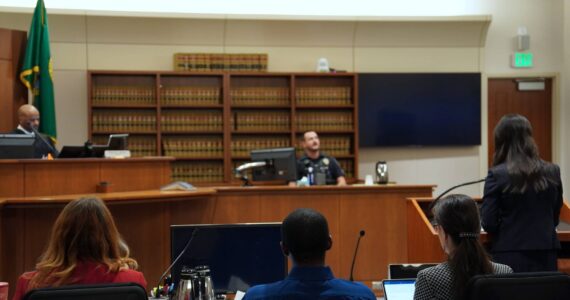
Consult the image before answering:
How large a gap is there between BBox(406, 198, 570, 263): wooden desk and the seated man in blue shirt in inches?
78.7

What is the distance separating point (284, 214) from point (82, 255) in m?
3.77

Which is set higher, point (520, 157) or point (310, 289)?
point (520, 157)

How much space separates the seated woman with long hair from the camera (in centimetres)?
259

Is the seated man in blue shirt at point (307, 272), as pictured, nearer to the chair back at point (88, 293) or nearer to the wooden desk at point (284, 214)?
the chair back at point (88, 293)

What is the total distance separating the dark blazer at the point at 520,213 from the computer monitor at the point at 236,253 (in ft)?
3.90

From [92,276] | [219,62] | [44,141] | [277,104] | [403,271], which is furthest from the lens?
[277,104]

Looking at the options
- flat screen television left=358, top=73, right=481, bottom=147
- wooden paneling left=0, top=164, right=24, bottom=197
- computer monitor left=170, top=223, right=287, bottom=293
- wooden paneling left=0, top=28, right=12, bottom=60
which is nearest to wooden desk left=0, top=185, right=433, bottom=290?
wooden paneling left=0, top=164, right=24, bottom=197

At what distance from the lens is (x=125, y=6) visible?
8836 millimetres

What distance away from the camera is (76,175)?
5766 millimetres

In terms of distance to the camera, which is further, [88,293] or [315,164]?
[315,164]

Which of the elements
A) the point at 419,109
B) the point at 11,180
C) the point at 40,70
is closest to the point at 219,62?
the point at 40,70

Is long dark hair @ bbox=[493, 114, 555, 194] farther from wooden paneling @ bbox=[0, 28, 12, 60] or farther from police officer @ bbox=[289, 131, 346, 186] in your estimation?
wooden paneling @ bbox=[0, 28, 12, 60]

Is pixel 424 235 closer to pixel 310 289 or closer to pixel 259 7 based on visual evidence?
pixel 310 289

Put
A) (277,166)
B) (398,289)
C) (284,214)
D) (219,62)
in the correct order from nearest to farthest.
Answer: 1. (398,289)
2. (284,214)
3. (277,166)
4. (219,62)
